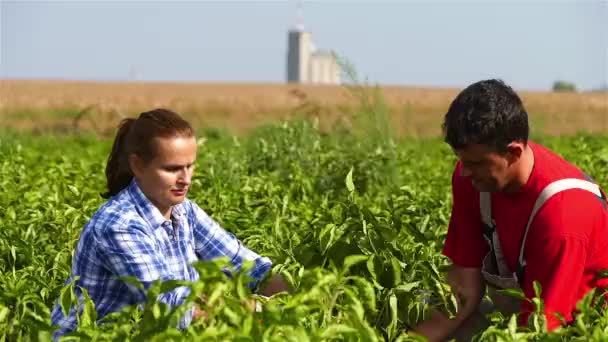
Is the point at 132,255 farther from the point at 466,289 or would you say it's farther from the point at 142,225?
the point at 466,289

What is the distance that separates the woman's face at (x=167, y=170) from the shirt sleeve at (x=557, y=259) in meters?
1.32

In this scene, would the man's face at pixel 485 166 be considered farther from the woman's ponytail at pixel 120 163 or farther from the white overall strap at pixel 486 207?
the woman's ponytail at pixel 120 163

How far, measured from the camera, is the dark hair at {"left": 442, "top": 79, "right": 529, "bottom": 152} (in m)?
3.52

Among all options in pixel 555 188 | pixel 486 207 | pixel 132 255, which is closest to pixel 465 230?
pixel 486 207

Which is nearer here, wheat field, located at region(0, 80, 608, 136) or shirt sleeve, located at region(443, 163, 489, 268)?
shirt sleeve, located at region(443, 163, 489, 268)

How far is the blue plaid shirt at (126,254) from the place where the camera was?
12.2 ft

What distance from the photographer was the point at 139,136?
3959mm

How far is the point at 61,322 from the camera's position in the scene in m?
3.70

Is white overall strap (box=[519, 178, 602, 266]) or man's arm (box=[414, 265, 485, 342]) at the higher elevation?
white overall strap (box=[519, 178, 602, 266])

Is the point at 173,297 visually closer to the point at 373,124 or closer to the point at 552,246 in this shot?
the point at 552,246

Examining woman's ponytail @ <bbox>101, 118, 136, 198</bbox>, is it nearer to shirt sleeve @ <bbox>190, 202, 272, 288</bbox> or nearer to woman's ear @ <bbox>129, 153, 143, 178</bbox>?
woman's ear @ <bbox>129, 153, 143, 178</bbox>

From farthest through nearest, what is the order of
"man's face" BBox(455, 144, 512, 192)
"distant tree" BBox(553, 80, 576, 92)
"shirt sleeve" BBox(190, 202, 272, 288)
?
"distant tree" BBox(553, 80, 576, 92)
"shirt sleeve" BBox(190, 202, 272, 288)
"man's face" BBox(455, 144, 512, 192)

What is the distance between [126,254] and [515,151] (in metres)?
1.46

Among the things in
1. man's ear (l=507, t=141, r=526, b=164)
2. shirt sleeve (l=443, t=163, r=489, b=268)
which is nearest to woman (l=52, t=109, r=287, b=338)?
shirt sleeve (l=443, t=163, r=489, b=268)
